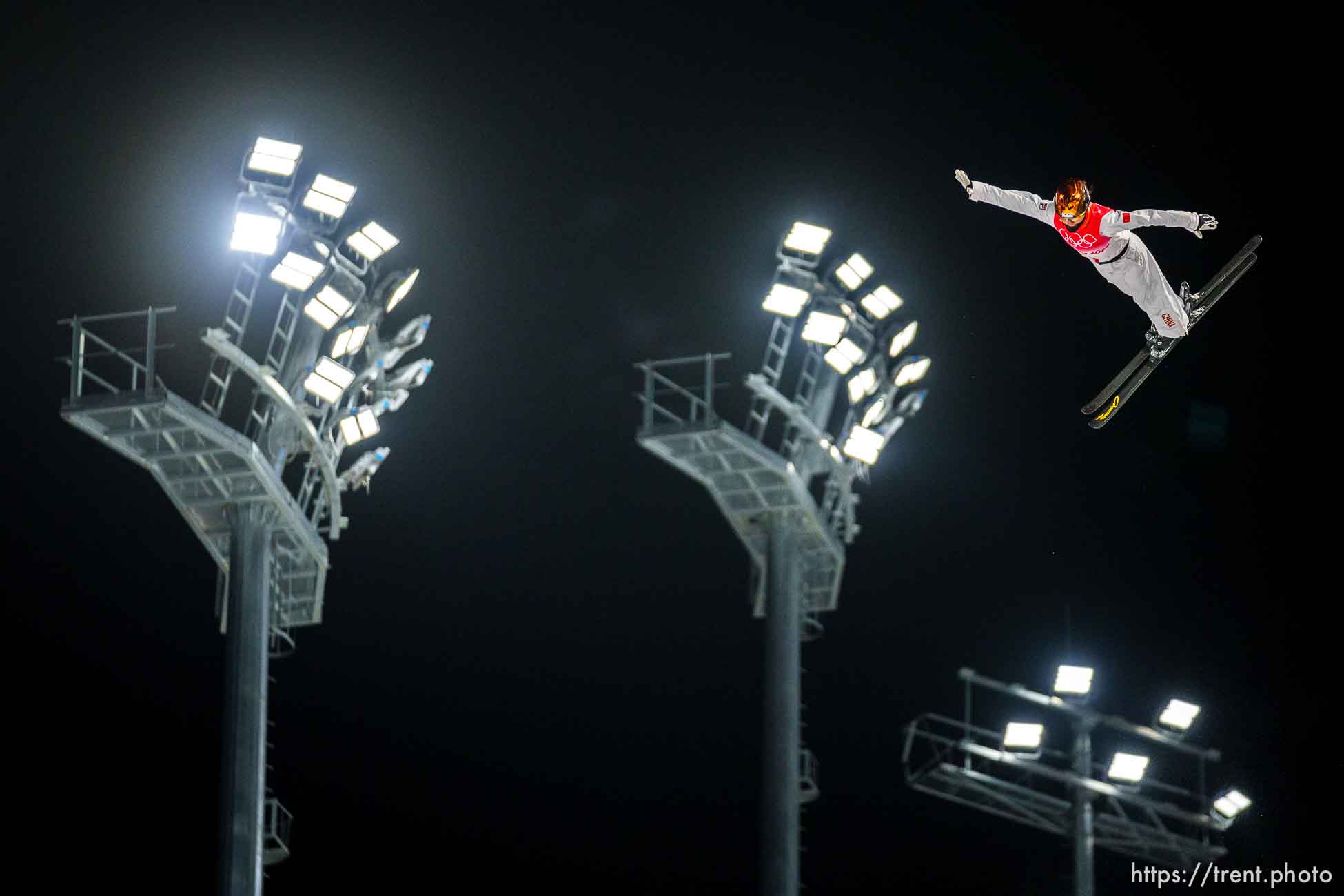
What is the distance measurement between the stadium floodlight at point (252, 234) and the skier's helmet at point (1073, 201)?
40.5ft

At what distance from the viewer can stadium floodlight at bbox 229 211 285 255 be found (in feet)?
105

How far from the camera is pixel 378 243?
110 ft

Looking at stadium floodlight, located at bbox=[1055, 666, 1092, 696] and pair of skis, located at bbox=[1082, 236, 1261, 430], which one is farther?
stadium floodlight, located at bbox=[1055, 666, 1092, 696]

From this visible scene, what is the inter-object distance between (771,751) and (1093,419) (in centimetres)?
1028

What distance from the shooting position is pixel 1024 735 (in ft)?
131

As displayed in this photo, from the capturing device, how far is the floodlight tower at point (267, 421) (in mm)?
30328

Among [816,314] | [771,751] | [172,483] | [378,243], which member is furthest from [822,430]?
Answer: [172,483]

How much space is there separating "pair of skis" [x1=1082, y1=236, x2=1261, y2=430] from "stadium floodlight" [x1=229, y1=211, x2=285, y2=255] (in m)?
11.5

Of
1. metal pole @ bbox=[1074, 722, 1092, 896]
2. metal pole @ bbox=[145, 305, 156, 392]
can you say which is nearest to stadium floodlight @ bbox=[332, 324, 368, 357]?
metal pole @ bbox=[145, 305, 156, 392]

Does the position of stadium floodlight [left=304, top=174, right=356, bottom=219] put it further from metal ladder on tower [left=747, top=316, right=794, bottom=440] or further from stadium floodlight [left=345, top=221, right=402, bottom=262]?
metal ladder on tower [left=747, top=316, right=794, bottom=440]

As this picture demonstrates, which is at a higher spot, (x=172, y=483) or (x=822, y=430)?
(x=822, y=430)

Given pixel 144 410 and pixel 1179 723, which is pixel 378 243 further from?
pixel 1179 723

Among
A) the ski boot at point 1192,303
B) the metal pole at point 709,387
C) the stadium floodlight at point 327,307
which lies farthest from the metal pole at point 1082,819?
the ski boot at point 1192,303

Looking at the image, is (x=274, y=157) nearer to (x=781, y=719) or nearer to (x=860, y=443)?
(x=860, y=443)
